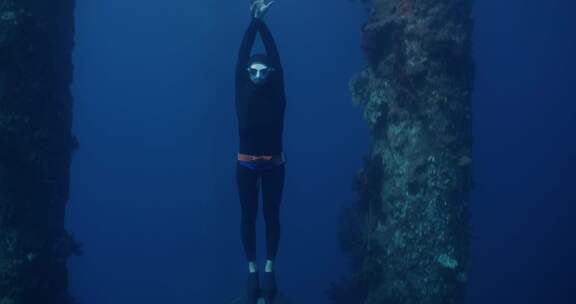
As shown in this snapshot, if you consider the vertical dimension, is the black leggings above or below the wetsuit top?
below

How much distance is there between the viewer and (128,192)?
43781mm

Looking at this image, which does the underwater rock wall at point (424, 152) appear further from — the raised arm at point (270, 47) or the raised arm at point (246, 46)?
the raised arm at point (246, 46)

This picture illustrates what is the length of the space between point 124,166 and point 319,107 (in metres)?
19.6

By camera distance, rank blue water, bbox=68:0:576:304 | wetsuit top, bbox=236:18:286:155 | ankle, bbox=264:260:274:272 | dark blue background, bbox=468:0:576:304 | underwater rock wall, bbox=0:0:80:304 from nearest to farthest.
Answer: underwater rock wall, bbox=0:0:80:304 → ankle, bbox=264:260:274:272 → wetsuit top, bbox=236:18:286:155 → dark blue background, bbox=468:0:576:304 → blue water, bbox=68:0:576:304

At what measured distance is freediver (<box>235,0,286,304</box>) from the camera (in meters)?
7.66

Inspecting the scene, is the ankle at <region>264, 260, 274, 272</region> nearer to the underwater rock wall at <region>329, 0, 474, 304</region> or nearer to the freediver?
the freediver

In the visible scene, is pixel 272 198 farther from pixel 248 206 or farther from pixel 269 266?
pixel 269 266

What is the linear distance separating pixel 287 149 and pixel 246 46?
32.9m

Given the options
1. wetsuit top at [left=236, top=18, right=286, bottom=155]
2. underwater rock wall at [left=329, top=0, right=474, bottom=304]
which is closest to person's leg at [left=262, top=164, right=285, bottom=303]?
wetsuit top at [left=236, top=18, right=286, bottom=155]

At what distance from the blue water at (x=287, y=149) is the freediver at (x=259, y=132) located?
22731 mm

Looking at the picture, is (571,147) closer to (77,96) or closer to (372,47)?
(372,47)

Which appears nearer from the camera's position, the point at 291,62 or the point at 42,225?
the point at 42,225

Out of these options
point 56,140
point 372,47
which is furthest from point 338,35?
point 56,140

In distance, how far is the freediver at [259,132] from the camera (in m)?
7.66
